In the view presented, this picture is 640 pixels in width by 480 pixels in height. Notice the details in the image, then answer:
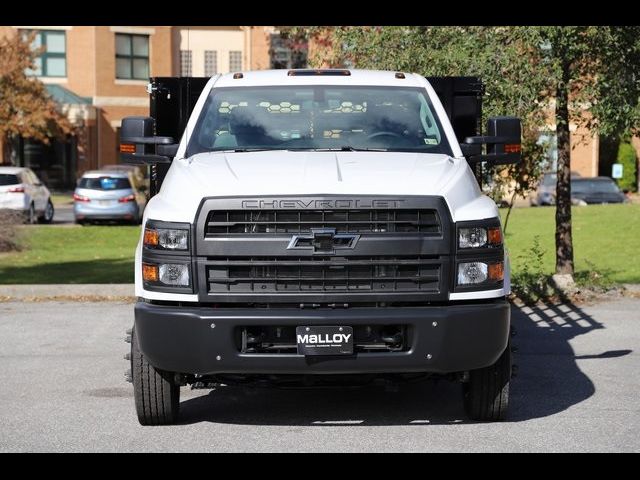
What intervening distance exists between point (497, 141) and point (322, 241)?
194 cm

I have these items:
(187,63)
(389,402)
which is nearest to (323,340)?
(389,402)

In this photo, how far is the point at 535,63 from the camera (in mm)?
13297

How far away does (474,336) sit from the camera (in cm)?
704

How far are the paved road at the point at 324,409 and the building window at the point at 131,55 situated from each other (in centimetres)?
4199

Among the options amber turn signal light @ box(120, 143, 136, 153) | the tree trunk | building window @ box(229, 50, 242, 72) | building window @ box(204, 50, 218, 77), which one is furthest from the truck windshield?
building window @ box(204, 50, 218, 77)

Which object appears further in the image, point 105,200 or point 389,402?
point 105,200

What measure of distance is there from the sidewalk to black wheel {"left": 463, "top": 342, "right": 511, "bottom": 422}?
275 inches

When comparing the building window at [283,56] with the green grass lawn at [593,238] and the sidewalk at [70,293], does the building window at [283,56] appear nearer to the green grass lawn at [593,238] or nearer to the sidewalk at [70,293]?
the green grass lawn at [593,238]

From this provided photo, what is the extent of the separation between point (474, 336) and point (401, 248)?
0.66m

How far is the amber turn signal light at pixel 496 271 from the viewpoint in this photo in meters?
7.12

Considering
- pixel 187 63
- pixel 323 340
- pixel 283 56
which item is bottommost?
pixel 323 340

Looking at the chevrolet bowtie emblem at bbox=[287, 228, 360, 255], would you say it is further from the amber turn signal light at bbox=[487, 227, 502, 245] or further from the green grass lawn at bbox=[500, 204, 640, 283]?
the green grass lawn at bbox=[500, 204, 640, 283]

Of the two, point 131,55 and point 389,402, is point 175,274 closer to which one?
point 389,402
